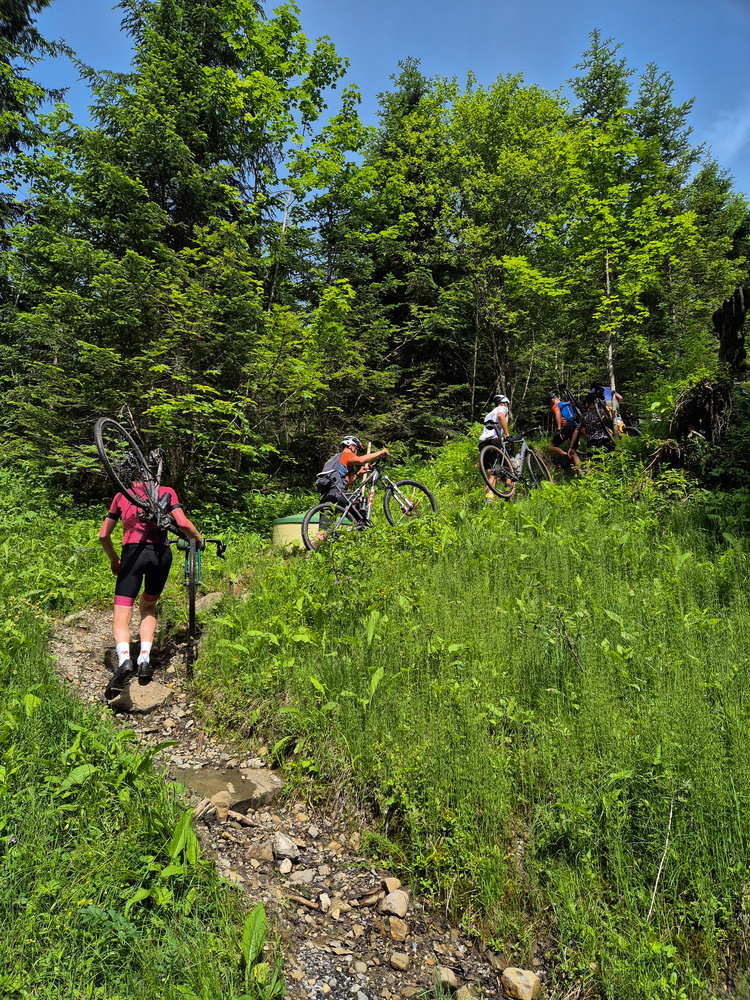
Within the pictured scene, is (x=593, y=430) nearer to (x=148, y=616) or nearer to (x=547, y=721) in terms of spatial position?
(x=547, y=721)

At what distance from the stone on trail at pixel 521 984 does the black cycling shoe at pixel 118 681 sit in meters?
3.75

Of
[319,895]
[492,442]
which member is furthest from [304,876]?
[492,442]

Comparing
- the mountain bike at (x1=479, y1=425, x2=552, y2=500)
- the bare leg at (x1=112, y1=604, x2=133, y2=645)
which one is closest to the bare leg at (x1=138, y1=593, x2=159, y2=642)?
the bare leg at (x1=112, y1=604, x2=133, y2=645)

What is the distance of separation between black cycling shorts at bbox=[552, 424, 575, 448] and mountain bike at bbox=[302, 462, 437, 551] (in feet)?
13.9

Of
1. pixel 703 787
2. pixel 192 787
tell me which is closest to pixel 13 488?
pixel 192 787

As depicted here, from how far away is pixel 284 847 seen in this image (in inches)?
128

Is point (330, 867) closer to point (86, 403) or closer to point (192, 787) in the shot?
point (192, 787)

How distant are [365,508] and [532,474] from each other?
3684 millimetres

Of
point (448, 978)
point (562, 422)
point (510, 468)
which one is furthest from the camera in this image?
point (562, 422)

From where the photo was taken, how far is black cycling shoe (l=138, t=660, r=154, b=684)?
5031mm

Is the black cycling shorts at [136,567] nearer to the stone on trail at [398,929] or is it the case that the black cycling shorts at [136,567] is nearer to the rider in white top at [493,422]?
the stone on trail at [398,929]

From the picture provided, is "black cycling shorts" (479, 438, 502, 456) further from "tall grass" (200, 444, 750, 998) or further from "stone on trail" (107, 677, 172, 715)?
"stone on trail" (107, 677, 172, 715)

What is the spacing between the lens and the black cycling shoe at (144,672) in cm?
503

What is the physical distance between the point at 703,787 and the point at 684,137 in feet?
99.3
